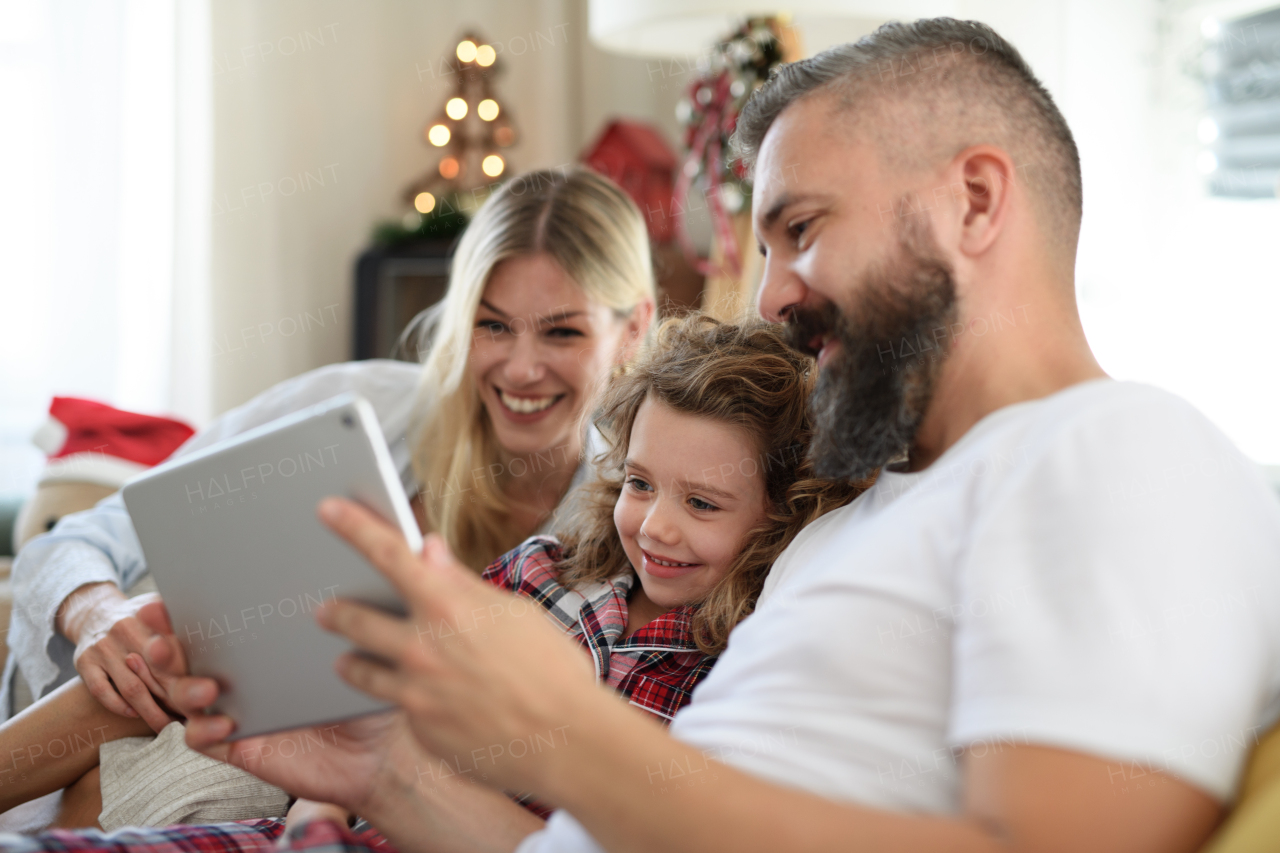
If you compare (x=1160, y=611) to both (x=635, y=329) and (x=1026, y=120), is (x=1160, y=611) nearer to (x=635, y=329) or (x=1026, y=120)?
(x=1026, y=120)

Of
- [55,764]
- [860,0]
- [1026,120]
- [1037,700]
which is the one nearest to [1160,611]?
[1037,700]

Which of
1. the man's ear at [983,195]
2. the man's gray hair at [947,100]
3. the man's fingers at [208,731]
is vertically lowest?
the man's fingers at [208,731]

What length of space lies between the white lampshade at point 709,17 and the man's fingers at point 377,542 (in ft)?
5.53

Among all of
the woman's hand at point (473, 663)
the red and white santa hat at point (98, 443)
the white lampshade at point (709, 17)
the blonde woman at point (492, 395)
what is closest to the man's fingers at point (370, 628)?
the woman's hand at point (473, 663)

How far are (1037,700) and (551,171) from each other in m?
1.45

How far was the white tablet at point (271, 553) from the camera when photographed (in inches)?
30.5

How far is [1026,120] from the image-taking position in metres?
0.96

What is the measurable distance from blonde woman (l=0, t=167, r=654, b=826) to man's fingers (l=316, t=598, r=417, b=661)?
931 mm

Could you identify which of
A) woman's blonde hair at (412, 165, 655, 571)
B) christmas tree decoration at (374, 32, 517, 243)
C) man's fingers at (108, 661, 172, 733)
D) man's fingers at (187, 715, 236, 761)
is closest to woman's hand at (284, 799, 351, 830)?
man's fingers at (187, 715, 236, 761)

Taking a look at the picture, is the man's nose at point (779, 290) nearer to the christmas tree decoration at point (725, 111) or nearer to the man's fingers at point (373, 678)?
the man's fingers at point (373, 678)

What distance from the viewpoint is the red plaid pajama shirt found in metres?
0.84

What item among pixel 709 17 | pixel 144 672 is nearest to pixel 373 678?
pixel 144 672

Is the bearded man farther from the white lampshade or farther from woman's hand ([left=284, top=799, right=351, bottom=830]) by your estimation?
the white lampshade

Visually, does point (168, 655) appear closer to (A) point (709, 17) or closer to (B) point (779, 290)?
(B) point (779, 290)
